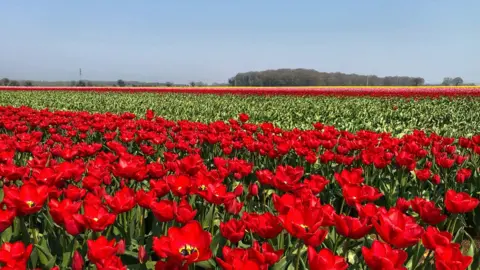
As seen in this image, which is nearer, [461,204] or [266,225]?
[266,225]

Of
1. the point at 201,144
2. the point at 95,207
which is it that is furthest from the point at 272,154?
the point at 95,207

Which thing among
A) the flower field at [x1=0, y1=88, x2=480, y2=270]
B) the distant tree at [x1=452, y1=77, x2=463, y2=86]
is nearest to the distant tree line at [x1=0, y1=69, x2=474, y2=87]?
the distant tree at [x1=452, y1=77, x2=463, y2=86]

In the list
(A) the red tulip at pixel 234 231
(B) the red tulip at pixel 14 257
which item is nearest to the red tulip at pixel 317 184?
(A) the red tulip at pixel 234 231

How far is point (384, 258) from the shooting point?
164 centimetres

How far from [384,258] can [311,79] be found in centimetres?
8438

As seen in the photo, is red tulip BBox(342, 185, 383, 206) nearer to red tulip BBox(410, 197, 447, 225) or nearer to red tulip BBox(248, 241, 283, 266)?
red tulip BBox(410, 197, 447, 225)

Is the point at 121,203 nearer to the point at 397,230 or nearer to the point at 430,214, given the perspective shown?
the point at 397,230

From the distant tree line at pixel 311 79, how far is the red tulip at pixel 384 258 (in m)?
75.1

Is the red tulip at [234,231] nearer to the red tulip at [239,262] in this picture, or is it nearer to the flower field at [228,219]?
the flower field at [228,219]

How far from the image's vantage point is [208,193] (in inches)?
98.6

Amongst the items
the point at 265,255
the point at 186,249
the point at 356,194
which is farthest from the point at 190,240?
the point at 356,194

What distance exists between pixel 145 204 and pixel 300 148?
266 cm

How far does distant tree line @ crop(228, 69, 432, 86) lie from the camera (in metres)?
77.9

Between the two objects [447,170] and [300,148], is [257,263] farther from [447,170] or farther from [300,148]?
[447,170]
